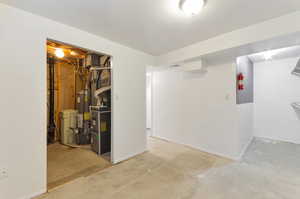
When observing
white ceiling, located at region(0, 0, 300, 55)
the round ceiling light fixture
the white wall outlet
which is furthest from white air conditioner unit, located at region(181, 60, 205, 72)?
the white wall outlet

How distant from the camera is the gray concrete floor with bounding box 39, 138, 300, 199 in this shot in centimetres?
177

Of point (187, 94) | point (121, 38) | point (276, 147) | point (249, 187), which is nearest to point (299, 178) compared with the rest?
point (249, 187)

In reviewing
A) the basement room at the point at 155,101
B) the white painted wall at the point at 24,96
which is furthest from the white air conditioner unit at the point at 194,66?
the white painted wall at the point at 24,96

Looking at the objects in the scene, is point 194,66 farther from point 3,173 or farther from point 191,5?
point 3,173

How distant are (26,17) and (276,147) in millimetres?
5700

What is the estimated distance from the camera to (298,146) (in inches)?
139

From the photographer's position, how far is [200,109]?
3.35m

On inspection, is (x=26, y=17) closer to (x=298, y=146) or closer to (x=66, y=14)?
(x=66, y=14)

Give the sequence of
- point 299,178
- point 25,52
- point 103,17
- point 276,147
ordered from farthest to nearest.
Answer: point 276,147
point 299,178
point 103,17
point 25,52

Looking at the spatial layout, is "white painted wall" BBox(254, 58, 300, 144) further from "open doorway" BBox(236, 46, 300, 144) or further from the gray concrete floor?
the gray concrete floor

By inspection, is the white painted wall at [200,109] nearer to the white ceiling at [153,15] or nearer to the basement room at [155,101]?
the basement room at [155,101]

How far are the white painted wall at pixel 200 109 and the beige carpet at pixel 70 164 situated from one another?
2.11 metres

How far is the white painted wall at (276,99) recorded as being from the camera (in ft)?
12.5

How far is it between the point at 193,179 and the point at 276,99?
3915 mm
